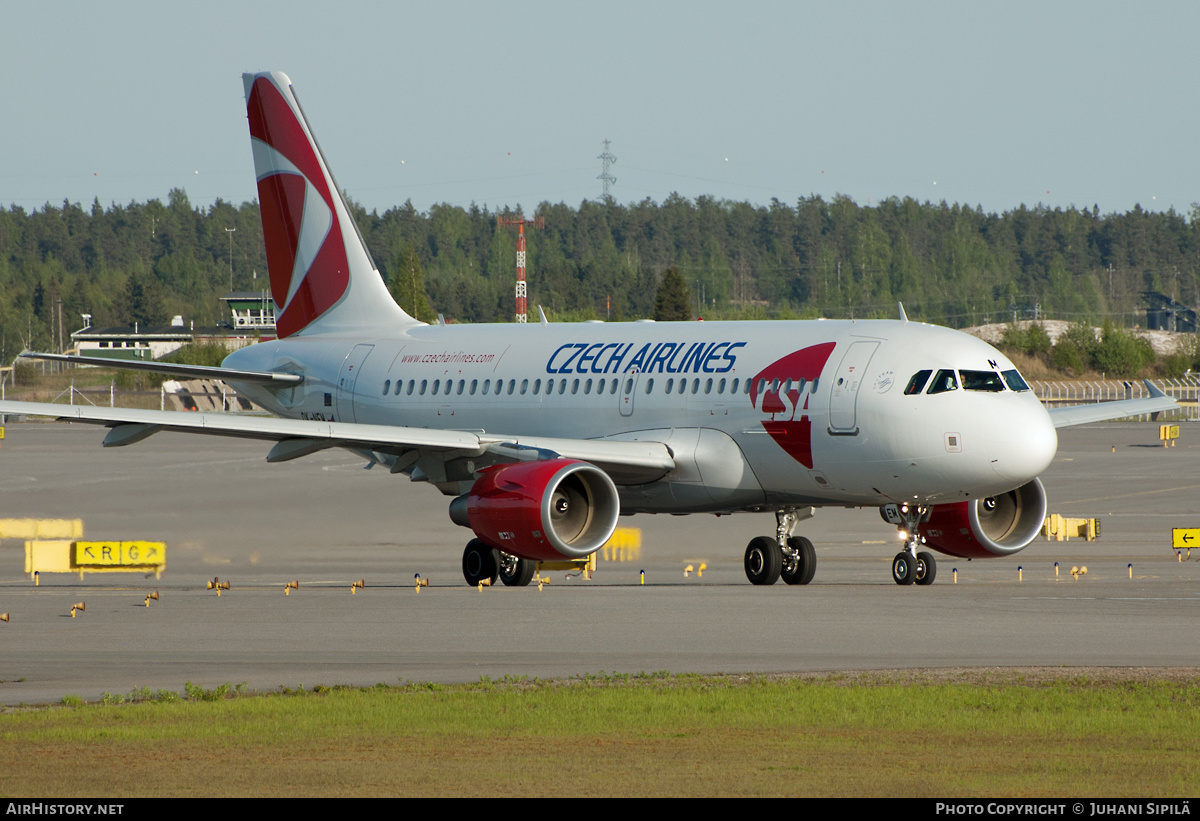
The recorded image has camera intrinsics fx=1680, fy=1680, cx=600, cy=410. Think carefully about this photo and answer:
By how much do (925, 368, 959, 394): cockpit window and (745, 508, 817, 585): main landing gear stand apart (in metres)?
3.53

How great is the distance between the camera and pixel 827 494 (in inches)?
1093

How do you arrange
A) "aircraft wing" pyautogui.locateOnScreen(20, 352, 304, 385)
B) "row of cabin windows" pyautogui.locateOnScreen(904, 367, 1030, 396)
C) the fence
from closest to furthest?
"row of cabin windows" pyautogui.locateOnScreen(904, 367, 1030, 396)
"aircraft wing" pyautogui.locateOnScreen(20, 352, 304, 385)
the fence

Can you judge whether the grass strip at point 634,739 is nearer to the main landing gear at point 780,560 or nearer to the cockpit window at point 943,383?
the cockpit window at point 943,383

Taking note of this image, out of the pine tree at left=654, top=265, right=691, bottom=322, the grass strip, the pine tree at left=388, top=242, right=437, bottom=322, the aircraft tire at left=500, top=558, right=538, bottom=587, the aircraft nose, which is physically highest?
the pine tree at left=388, top=242, right=437, bottom=322

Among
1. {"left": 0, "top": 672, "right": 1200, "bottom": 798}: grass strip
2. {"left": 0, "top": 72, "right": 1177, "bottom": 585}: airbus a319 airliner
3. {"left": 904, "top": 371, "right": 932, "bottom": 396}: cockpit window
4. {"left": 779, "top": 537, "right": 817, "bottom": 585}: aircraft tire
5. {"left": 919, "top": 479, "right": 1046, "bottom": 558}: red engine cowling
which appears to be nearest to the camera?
{"left": 0, "top": 672, "right": 1200, "bottom": 798}: grass strip

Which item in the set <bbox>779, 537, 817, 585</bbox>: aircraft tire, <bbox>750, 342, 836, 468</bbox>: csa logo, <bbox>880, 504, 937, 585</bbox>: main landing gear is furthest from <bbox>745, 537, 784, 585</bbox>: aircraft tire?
<bbox>880, 504, 937, 585</bbox>: main landing gear

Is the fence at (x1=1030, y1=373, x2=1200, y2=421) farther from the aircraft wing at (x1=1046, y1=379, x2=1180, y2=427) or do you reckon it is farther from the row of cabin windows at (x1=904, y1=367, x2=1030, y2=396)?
the row of cabin windows at (x1=904, y1=367, x2=1030, y2=396)

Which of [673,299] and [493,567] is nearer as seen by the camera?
[493,567]

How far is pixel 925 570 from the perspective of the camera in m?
27.8

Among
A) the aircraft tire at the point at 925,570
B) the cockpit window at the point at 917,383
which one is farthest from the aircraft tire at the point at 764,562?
the cockpit window at the point at 917,383

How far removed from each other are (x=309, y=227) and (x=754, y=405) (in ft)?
44.8

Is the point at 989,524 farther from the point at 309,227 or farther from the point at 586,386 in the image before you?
the point at 309,227

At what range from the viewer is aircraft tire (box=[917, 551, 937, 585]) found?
2773cm

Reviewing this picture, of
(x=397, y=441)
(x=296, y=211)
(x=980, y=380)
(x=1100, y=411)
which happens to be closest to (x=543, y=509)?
(x=397, y=441)
